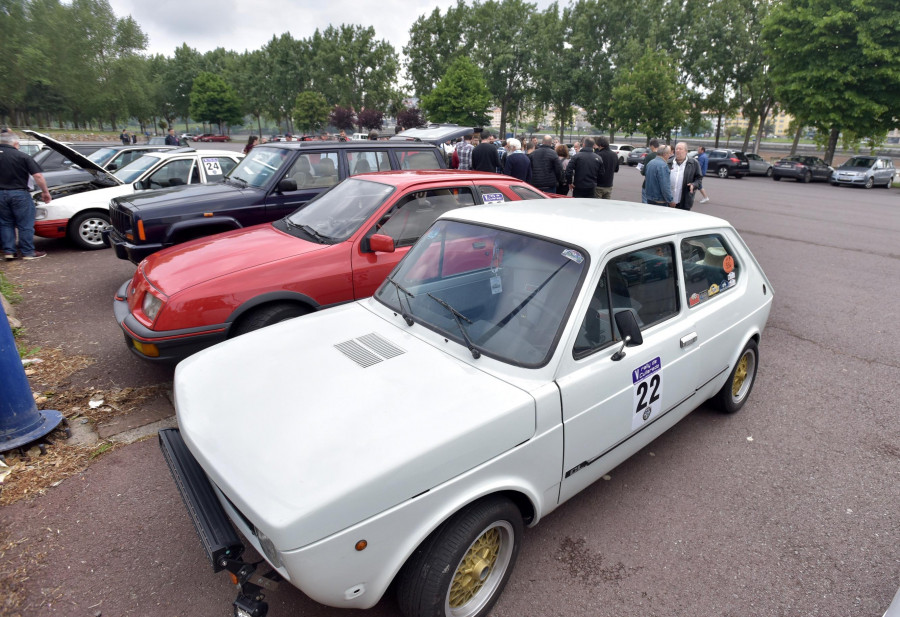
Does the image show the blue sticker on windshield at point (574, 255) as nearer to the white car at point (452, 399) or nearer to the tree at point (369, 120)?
the white car at point (452, 399)

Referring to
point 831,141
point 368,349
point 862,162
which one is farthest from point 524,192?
point 831,141

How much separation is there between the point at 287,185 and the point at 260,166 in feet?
2.63

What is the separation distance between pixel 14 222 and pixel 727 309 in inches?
396

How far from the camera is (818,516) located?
3.00 meters

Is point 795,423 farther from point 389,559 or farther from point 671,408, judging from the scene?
point 389,559

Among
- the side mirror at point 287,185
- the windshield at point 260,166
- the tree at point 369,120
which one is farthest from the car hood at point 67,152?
the tree at point 369,120

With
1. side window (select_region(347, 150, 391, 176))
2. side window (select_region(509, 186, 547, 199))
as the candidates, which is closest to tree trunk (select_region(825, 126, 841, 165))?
side window (select_region(509, 186, 547, 199))

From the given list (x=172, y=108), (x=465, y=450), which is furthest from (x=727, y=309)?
(x=172, y=108)

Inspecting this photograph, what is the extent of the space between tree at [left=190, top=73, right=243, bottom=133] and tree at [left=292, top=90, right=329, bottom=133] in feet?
41.8

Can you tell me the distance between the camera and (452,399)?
2.17 meters

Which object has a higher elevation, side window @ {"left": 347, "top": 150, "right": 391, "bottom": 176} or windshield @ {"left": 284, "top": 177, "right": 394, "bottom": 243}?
side window @ {"left": 347, "top": 150, "right": 391, "bottom": 176}

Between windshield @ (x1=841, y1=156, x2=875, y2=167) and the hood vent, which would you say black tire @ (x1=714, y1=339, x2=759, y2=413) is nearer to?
the hood vent

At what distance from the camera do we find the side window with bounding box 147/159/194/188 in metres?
8.58

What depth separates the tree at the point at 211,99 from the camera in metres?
68.6
